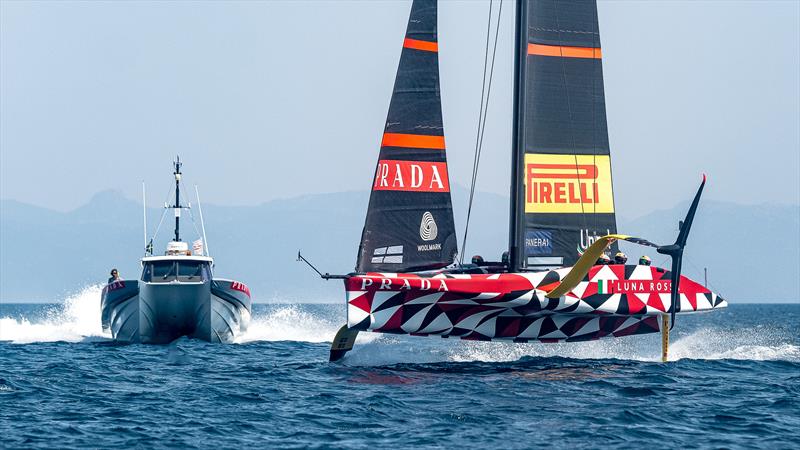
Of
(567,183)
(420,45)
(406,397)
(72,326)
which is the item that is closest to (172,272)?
(72,326)

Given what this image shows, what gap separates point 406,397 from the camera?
709 inches

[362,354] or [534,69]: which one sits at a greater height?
[534,69]

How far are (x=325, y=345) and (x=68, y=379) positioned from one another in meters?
12.2

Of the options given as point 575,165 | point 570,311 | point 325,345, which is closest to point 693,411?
point 570,311

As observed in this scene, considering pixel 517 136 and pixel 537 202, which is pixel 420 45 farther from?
pixel 537 202

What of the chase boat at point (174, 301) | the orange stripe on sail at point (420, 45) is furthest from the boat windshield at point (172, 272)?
the orange stripe on sail at point (420, 45)

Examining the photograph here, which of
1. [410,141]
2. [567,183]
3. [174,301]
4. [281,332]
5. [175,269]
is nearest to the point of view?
[410,141]

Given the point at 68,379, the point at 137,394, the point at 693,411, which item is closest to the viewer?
the point at 693,411

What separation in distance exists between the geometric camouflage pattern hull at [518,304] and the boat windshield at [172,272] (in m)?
9.13

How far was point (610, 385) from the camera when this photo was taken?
1989 cm

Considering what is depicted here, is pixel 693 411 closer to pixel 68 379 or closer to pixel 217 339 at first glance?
pixel 68 379

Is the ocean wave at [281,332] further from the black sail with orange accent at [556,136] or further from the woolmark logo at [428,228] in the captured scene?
the black sail with orange accent at [556,136]

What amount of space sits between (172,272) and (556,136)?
11.8 meters

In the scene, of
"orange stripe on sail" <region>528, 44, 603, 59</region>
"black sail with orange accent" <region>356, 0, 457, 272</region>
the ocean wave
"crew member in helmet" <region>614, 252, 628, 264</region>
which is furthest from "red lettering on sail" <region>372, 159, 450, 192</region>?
the ocean wave
